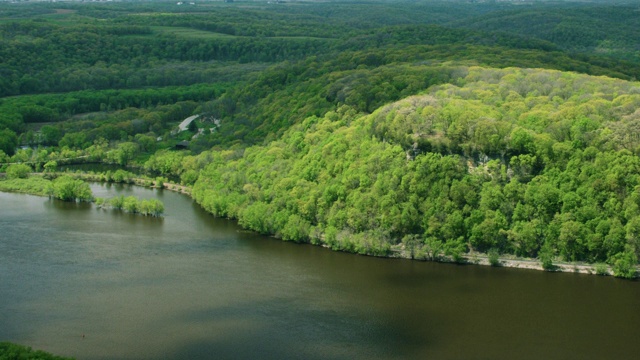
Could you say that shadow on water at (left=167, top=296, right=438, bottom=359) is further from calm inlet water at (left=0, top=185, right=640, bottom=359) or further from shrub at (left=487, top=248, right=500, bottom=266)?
shrub at (left=487, top=248, right=500, bottom=266)

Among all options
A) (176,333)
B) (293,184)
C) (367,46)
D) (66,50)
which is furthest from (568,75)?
(66,50)

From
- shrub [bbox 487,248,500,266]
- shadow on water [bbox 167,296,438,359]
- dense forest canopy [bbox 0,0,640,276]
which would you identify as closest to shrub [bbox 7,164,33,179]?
dense forest canopy [bbox 0,0,640,276]

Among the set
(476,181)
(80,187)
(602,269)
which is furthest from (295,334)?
(80,187)

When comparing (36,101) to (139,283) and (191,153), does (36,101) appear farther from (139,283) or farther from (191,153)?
(139,283)

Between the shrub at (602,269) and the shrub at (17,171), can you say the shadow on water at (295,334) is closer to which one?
the shrub at (602,269)

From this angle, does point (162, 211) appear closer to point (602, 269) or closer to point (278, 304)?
Answer: point (278, 304)

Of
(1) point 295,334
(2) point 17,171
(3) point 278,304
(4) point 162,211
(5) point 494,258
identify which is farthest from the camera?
(2) point 17,171
